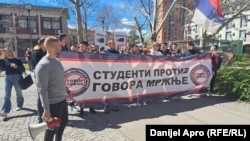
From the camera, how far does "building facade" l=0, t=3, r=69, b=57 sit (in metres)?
43.9

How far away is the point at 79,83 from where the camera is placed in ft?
20.7

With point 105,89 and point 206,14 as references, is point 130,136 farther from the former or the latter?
point 206,14

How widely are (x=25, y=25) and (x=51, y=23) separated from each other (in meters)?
4.74

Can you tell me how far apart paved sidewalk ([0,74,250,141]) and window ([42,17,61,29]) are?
43346 millimetres

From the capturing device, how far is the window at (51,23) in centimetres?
4838

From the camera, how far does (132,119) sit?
6070mm

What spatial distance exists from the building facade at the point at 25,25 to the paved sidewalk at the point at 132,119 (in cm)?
3763

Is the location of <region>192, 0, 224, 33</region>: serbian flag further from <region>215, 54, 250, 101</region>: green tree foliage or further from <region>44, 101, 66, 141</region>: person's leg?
<region>44, 101, 66, 141</region>: person's leg

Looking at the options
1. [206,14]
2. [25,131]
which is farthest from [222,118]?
[25,131]

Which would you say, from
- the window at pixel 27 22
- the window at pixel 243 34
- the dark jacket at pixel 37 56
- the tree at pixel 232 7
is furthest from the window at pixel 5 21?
the window at pixel 243 34

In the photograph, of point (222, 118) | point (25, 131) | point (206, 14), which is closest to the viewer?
point (25, 131)

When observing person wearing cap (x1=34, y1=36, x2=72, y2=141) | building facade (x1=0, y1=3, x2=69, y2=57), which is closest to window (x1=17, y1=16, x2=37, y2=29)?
building facade (x1=0, y1=3, x2=69, y2=57)

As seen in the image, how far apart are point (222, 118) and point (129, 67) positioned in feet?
8.85

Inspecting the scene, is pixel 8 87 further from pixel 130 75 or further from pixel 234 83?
pixel 234 83
